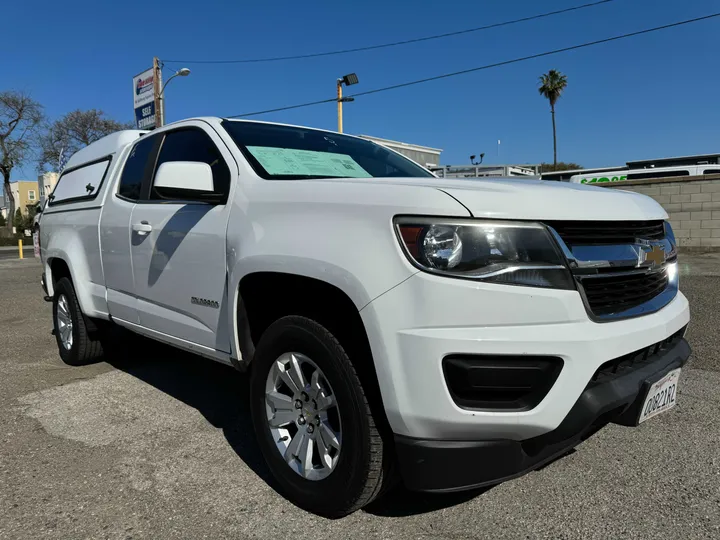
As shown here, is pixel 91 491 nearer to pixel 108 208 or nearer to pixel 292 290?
pixel 292 290

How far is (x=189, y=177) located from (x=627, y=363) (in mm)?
2185

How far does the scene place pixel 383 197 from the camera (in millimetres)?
2061

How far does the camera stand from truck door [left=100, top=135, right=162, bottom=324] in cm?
371

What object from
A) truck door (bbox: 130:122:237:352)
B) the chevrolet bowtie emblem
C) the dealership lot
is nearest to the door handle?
truck door (bbox: 130:122:237:352)

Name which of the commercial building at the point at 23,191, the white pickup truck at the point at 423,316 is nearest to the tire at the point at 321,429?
the white pickup truck at the point at 423,316

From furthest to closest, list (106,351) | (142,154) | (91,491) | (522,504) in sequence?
(106,351), (142,154), (91,491), (522,504)

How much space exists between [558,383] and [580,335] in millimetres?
180

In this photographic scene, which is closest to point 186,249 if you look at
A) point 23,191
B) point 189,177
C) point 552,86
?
point 189,177

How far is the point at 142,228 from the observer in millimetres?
3449

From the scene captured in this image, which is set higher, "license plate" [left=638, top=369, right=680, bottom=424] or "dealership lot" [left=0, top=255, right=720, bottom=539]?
"license plate" [left=638, top=369, right=680, bottom=424]

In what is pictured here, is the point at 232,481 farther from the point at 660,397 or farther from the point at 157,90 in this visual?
the point at 157,90

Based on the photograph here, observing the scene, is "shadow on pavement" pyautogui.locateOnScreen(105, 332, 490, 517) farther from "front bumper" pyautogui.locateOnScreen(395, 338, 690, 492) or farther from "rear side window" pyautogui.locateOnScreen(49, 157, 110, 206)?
"rear side window" pyautogui.locateOnScreen(49, 157, 110, 206)

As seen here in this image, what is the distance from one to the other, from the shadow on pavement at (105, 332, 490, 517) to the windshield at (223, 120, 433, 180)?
5.19ft

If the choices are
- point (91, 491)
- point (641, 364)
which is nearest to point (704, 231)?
point (641, 364)
